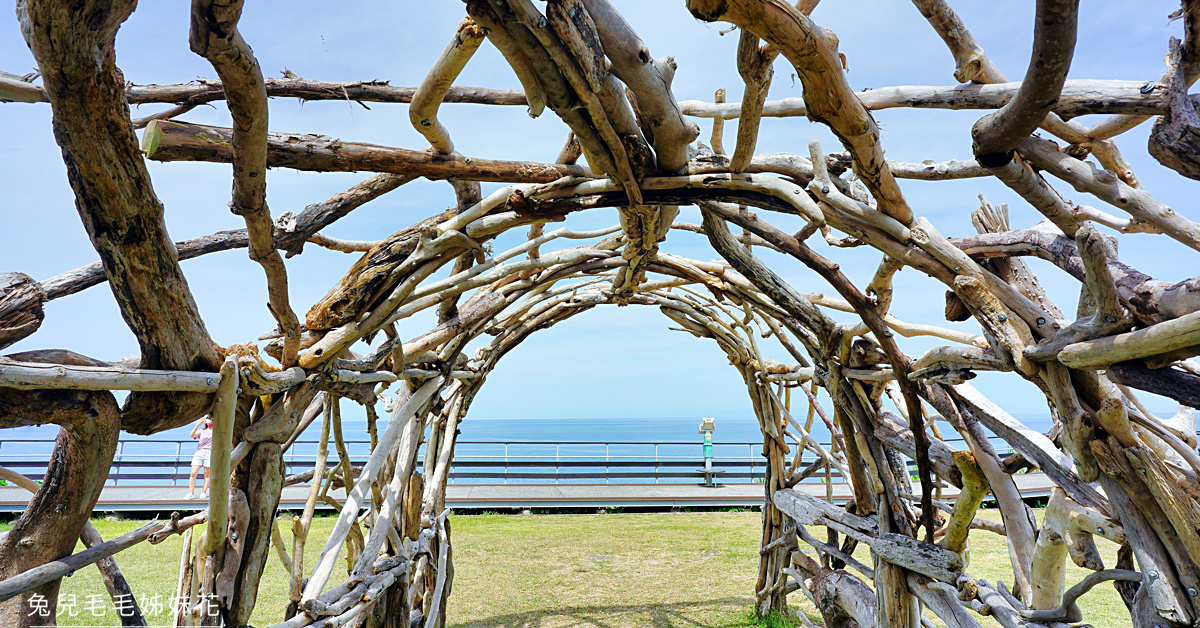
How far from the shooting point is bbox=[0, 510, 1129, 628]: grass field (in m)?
4.43

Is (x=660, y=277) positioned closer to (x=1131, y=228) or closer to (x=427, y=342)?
(x=427, y=342)

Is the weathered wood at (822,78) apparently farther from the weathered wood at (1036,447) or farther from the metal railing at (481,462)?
the metal railing at (481,462)

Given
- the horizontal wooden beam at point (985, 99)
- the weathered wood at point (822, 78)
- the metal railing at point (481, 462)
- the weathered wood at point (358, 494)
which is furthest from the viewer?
the metal railing at point (481, 462)

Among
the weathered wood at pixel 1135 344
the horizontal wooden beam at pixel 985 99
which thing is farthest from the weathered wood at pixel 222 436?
the weathered wood at pixel 1135 344

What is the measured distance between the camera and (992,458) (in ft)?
7.52

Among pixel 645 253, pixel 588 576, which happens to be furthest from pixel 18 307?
pixel 588 576

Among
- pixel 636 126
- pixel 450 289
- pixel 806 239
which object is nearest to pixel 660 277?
pixel 806 239

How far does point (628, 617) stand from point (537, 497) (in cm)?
505

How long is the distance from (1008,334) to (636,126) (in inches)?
43.8

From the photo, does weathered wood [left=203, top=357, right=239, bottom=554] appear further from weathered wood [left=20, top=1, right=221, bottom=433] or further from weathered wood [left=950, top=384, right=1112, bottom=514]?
weathered wood [left=950, top=384, right=1112, bottom=514]

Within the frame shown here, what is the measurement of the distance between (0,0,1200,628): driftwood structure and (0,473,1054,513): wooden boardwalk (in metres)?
6.38

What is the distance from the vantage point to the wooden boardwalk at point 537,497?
8164 millimetres

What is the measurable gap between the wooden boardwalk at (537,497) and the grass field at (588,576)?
636 millimetres

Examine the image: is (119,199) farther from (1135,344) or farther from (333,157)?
(1135,344)
